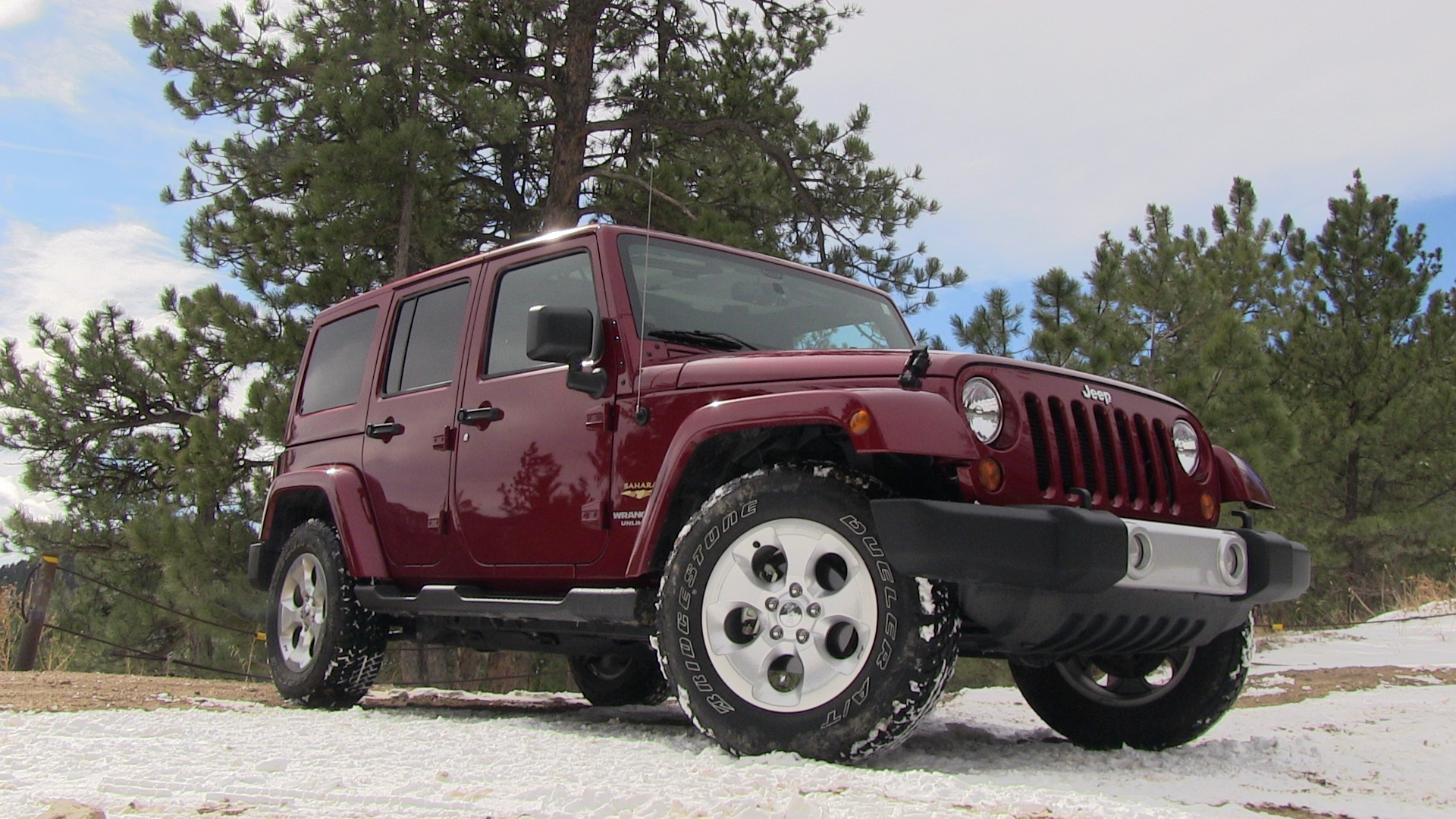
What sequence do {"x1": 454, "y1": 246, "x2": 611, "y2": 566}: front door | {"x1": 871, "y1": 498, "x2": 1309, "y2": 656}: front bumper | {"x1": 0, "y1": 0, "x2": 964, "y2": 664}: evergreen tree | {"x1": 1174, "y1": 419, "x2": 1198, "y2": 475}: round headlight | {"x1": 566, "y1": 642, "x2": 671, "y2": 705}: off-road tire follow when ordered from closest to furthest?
{"x1": 871, "y1": 498, "x2": 1309, "y2": 656}: front bumper, {"x1": 1174, "y1": 419, "x2": 1198, "y2": 475}: round headlight, {"x1": 454, "y1": 246, "x2": 611, "y2": 566}: front door, {"x1": 566, "y1": 642, "x2": 671, "y2": 705}: off-road tire, {"x1": 0, "y1": 0, "x2": 964, "y2": 664}: evergreen tree

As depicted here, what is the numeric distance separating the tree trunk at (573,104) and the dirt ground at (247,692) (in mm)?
8165

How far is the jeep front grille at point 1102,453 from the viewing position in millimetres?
3359

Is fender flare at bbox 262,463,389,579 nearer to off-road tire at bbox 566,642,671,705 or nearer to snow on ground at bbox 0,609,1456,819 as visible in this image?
snow on ground at bbox 0,609,1456,819

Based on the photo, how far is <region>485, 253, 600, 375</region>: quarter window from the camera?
4414mm

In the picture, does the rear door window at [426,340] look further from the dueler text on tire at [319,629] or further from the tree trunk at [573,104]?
the tree trunk at [573,104]

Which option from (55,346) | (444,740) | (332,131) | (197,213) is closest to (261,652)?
(55,346)

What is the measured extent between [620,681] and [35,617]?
4.97 m

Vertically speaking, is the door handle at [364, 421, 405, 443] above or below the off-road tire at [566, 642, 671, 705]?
above

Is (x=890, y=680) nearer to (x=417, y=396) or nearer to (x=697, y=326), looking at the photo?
(x=697, y=326)

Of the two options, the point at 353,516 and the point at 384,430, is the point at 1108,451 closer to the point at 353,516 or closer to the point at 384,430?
the point at 384,430

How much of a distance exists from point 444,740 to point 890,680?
149 centimetres

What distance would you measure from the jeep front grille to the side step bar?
1.37 m

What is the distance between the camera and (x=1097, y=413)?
11.8 feet

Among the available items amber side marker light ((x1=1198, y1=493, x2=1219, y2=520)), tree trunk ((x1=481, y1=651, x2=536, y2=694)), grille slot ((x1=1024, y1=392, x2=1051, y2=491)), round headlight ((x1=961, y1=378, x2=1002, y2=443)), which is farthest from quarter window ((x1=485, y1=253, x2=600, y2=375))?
tree trunk ((x1=481, y1=651, x2=536, y2=694))
